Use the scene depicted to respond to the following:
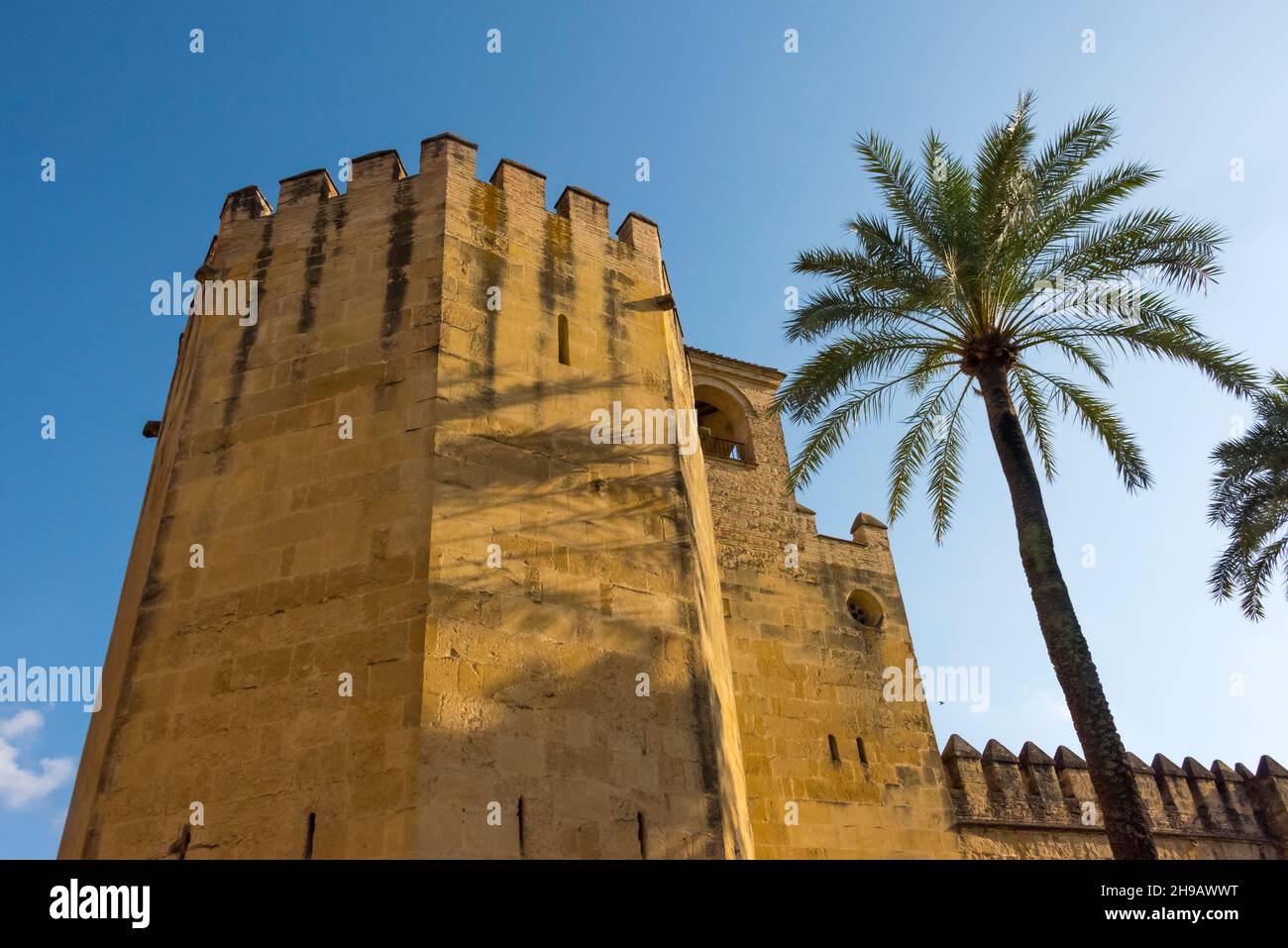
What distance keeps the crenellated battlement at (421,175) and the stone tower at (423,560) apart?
0.09 feet

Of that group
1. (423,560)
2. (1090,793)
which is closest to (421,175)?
(423,560)

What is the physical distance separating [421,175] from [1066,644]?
7.27 m

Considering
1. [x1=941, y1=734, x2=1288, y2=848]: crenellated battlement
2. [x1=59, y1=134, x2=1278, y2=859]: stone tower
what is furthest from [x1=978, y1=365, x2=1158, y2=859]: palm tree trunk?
[x1=941, y1=734, x2=1288, y2=848]: crenellated battlement

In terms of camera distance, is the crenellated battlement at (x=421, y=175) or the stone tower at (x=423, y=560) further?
the crenellated battlement at (x=421, y=175)

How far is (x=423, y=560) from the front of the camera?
7234 millimetres

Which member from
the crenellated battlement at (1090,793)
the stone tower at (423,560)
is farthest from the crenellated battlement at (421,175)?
the crenellated battlement at (1090,793)

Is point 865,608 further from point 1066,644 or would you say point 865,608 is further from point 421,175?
point 421,175

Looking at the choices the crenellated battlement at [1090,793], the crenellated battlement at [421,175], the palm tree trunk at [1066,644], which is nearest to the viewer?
the palm tree trunk at [1066,644]

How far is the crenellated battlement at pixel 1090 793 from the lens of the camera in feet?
45.9

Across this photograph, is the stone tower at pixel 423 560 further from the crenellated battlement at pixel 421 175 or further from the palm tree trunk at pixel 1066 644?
the palm tree trunk at pixel 1066 644

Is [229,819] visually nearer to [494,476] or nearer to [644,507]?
[494,476]

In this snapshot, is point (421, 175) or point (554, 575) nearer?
point (554, 575)
